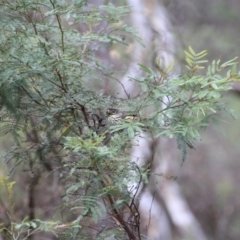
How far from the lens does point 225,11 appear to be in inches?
463

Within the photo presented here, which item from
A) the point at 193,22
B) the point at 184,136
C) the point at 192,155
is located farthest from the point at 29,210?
the point at 193,22

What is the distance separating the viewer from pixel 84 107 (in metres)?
2.19

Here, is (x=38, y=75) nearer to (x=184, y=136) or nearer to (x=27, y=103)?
(x=27, y=103)

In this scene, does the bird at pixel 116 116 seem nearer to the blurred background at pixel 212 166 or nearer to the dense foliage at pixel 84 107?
the dense foliage at pixel 84 107

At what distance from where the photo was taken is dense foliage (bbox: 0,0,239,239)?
1965mm

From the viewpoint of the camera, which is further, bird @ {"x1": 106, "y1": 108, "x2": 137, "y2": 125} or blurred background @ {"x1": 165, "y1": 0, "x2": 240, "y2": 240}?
blurred background @ {"x1": 165, "y1": 0, "x2": 240, "y2": 240}

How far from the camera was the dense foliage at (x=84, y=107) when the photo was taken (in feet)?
6.45

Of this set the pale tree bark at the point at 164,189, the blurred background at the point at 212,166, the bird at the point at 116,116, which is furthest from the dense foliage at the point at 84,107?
the blurred background at the point at 212,166

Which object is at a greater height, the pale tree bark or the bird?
the pale tree bark

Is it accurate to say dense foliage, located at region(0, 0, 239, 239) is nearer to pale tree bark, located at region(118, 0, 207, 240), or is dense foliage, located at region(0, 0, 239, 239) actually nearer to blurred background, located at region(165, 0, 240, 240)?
pale tree bark, located at region(118, 0, 207, 240)

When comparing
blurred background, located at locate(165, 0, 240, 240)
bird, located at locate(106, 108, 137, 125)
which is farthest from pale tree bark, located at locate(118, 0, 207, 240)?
bird, located at locate(106, 108, 137, 125)

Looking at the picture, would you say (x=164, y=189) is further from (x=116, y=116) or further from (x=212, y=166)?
(x=116, y=116)

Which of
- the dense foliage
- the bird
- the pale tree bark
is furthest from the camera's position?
the pale tree bark

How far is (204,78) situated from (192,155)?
25.6 feet
